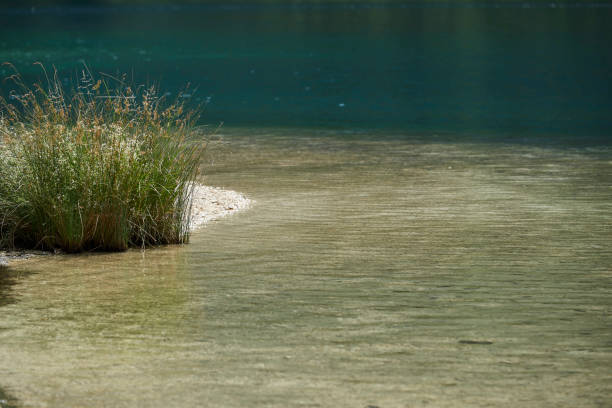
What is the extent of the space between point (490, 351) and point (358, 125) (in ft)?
36.5

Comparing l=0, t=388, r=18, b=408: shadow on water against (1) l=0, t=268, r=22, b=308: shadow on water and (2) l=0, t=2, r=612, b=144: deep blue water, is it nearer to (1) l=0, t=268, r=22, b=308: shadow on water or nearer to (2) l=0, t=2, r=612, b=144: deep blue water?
(1) l=0, t=268, r=22, b=308: shadow on water

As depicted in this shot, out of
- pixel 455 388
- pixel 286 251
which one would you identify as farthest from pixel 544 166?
pixel 455 388

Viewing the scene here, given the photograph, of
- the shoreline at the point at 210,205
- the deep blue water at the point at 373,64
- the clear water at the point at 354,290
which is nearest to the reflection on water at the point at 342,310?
the clear water at the point at 354,290

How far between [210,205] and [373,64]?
22.8 metres

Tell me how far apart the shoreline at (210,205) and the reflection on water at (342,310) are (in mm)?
192

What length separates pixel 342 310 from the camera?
497 cm

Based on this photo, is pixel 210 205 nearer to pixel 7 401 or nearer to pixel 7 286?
Answer: pixel 7 286

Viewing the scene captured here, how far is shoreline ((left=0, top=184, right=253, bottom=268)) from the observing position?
719 cm

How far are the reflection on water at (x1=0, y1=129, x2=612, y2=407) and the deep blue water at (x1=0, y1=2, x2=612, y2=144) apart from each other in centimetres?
651

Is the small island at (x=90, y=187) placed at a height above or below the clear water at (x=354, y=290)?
above

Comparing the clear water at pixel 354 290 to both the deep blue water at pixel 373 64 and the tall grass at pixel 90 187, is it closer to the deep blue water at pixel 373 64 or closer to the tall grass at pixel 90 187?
the tall grass at pixel 90 187

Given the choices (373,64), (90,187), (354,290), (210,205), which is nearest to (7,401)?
(354,290)

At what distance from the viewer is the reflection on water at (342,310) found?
3938mm

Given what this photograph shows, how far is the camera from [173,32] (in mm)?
50438
